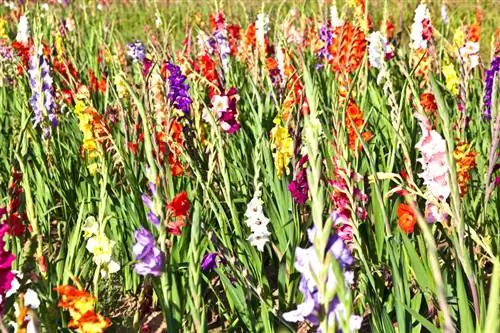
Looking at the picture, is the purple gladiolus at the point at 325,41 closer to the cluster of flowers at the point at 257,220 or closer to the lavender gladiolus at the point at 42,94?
the lavender gladiolus at the point at 42,94

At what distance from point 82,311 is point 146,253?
0.82 ft

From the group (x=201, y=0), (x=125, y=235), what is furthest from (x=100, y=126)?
(x=201, y=0)

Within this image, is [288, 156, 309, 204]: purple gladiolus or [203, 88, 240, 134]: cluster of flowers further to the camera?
[203, 88, 240, 134]: cluster of flowers

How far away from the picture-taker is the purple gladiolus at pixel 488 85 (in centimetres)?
311

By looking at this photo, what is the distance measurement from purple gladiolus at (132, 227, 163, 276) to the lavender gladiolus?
5.99ft

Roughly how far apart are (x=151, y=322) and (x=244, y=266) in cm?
50

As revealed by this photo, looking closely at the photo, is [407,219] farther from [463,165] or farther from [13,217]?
[13,217]

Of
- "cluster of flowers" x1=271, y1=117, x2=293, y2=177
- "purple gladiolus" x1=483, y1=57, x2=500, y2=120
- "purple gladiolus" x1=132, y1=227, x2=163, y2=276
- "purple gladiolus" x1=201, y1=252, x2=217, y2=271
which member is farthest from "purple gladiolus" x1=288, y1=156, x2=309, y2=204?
"purple gladiolus" x1=483, y1=57, x2=500, y2=120

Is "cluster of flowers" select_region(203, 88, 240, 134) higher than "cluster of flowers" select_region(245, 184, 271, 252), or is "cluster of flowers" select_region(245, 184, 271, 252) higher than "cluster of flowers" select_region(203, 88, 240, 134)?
"cluster of flowers" select_region(203, 88, 240, 134)

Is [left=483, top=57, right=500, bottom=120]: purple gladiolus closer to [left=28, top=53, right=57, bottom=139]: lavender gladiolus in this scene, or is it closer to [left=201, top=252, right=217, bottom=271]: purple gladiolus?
[left=201, top=252, right=217, bottom=271]: purple gladiolus

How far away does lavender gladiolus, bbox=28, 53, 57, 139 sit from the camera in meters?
3.17

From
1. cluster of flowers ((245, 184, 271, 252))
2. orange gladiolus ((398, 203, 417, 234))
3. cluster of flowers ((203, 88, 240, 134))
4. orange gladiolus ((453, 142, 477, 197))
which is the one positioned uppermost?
cluster of flowers ((203, 88, 240, 134))

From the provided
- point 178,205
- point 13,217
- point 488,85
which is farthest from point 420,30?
point 13,217

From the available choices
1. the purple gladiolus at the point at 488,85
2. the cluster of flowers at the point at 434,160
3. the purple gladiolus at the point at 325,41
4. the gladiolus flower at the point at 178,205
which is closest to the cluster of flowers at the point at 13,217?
the gladiolus flower at the point at 178,205
